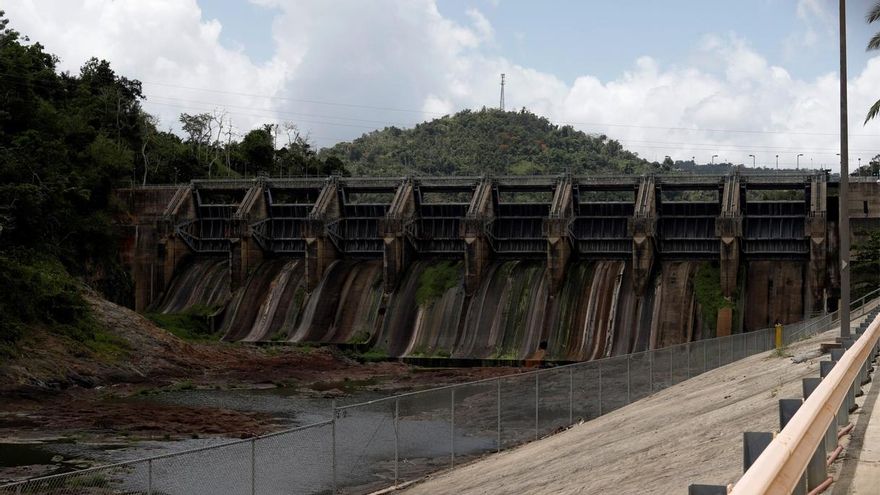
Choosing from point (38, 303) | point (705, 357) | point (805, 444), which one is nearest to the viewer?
point (805, 444)

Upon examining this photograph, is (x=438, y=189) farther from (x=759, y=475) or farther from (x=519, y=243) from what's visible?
(x=759, y=475)

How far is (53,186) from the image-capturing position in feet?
214

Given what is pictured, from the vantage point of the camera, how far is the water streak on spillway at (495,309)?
6192cm

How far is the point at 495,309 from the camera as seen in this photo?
6544 cm

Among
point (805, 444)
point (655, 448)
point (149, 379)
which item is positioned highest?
point (805, 444)

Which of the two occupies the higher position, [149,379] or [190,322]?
[190,322]

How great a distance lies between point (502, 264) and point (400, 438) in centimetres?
3812

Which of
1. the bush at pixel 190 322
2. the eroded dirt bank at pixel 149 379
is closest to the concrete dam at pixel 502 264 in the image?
the bush at pixel 190 322

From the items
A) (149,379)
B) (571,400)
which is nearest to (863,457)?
(571,400)

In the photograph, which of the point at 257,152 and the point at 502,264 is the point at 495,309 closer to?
the point at 502,264

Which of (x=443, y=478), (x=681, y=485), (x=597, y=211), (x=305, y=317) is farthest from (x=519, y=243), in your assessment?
(x=681, y=485)

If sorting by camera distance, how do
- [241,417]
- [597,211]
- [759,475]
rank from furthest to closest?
[597,211] → [241,417] → [759,475]

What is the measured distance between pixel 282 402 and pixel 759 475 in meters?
43.4

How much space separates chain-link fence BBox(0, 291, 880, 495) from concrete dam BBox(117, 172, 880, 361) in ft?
56.3
